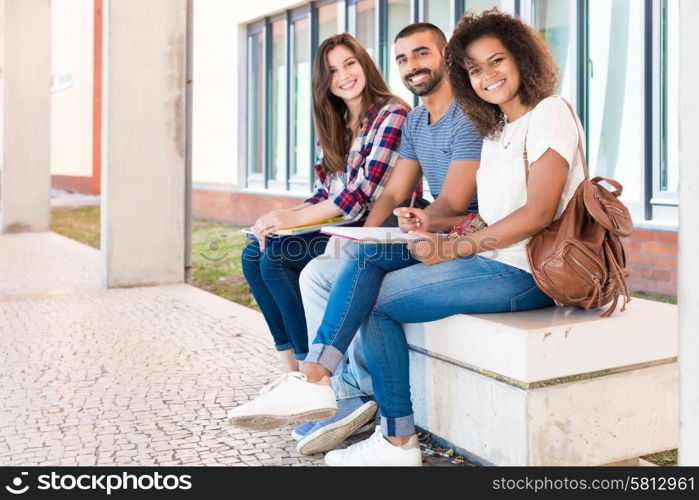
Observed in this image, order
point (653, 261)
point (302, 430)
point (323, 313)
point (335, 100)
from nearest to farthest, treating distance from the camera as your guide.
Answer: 1. point (302, 430)
2. point (323, 313)
3. point (335, 100)
4. point (653, 261)

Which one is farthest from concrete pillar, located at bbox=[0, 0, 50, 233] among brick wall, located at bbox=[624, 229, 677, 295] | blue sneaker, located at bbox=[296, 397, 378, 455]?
blue sneaker, located at bbox=[296, 397, 378, 455]

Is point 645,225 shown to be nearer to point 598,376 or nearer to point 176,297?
point 176,297

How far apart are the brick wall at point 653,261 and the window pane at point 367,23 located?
17.3 ft

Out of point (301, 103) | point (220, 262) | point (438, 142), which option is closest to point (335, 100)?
point (438, 142)

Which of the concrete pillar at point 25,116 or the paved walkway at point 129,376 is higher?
the concrete pillar at point 25,116

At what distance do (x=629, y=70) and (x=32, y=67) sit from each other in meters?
9.58

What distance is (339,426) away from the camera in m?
3.19

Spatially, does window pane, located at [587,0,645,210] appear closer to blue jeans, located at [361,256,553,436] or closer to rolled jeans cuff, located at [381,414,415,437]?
blue jeans, located at [361,256,553,436]

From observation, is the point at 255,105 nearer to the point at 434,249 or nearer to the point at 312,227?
the point at 312,227

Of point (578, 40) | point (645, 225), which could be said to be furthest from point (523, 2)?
point (645, 225)

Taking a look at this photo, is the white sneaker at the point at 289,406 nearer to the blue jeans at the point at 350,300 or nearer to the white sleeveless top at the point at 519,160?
the blue jeans at the point at 350,300

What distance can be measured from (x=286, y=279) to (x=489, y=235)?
117 centimetres

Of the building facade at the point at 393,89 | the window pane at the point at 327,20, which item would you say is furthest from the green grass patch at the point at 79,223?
the window pane at the point at 327,20

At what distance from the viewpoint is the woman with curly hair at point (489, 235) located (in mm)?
2764
